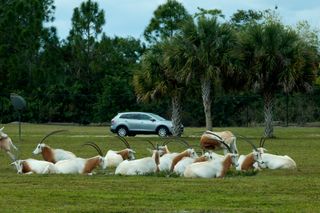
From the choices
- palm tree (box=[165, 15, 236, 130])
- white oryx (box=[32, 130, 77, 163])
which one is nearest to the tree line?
palm tree (box=[165, 15, 236, 130])

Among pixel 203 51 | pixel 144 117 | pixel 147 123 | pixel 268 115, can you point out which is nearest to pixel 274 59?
pixel 268 115

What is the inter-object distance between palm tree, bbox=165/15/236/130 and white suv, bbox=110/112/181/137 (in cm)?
644

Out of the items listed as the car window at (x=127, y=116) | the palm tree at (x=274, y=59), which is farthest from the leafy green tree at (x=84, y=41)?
the palm tree at (x=274, y=59)

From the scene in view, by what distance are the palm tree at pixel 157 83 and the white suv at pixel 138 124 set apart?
14.6 ft

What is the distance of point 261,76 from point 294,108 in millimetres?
19214

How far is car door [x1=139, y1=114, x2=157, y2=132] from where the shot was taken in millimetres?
45888

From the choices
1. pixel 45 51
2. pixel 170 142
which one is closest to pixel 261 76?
pixel 170 142

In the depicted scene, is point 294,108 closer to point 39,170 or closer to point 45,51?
point 45,51

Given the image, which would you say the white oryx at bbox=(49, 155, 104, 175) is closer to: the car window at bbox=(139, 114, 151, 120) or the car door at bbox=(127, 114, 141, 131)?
the car door at bbox=(127, 114, 141, 131)

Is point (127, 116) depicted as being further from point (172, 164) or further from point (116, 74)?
point (172, 164)

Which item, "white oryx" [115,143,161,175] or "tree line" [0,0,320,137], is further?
"tree line" [0,0,320,137]

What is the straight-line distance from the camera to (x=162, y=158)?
19.2m

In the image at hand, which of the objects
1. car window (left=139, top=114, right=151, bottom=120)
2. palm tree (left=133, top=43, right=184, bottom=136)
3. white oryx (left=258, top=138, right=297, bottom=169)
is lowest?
white oryx (left=258, top=138, right=297, bottom=169)

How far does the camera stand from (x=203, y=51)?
39.0 meters
